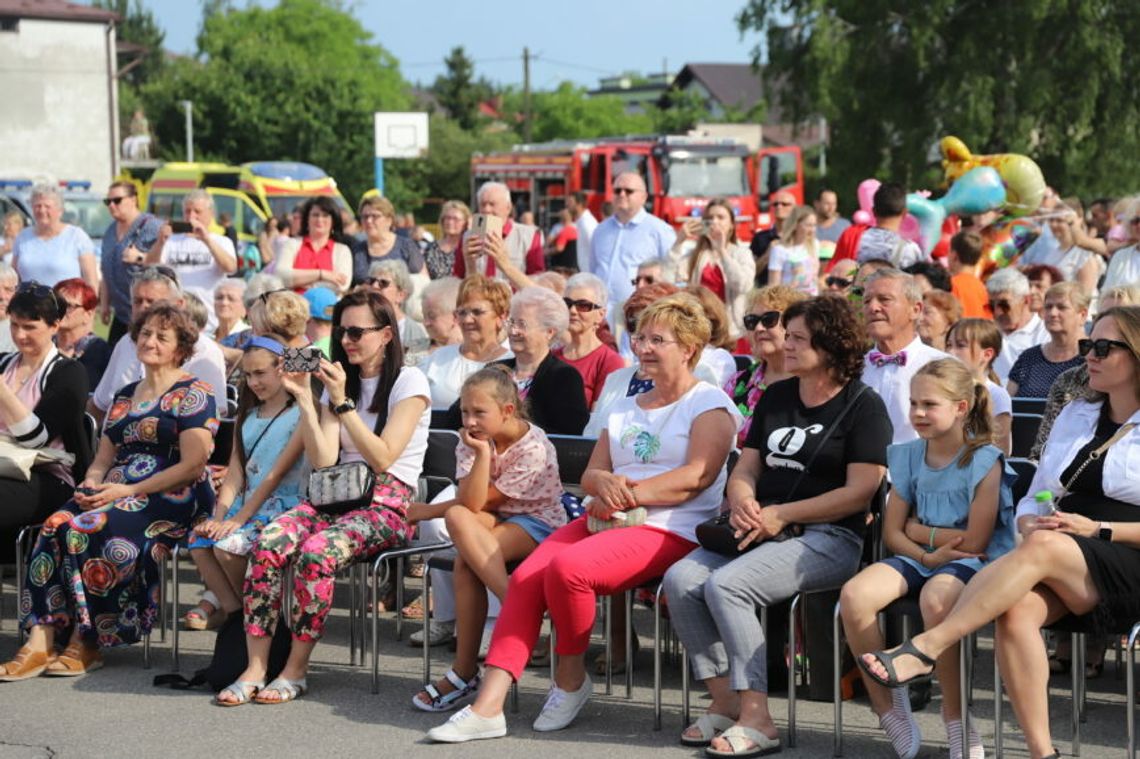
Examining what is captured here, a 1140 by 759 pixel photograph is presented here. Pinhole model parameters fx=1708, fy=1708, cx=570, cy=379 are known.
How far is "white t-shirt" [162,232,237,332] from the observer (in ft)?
35.6

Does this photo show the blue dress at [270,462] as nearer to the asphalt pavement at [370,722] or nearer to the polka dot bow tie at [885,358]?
the asphalt pavement at [370,722]

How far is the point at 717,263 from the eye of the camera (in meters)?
10.6

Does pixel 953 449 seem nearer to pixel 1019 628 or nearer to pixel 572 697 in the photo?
pixel 1019 628

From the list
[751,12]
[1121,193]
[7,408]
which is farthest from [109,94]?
[7,408]

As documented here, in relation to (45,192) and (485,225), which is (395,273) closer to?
(485,225)

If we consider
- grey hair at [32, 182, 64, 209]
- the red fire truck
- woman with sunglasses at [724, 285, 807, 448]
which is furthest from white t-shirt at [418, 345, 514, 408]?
the red fire truck

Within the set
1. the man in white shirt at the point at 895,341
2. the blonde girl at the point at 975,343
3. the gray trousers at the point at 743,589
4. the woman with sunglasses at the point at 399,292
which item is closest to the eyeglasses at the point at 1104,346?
the gray trousers at the point at 743,589

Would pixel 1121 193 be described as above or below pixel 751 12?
below

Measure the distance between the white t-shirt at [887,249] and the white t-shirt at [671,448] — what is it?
3748 mm

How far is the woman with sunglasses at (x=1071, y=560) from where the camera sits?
16.1 feet

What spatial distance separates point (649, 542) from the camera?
19.3 feet

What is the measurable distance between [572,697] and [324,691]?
106cm

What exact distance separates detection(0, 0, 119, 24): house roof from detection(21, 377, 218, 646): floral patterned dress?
48.8m

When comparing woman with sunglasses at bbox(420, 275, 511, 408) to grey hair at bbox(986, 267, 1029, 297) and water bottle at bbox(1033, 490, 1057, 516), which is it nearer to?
grey hair at bbox(986, 267, 1029, 297)
